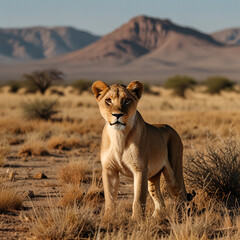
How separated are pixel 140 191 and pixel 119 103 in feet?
3.39

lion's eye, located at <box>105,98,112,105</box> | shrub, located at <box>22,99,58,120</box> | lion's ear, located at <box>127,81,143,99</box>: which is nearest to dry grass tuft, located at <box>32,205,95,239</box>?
lion's eye, located at <box>105,98,112,105</box>

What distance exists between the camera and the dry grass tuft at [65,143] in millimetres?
12773

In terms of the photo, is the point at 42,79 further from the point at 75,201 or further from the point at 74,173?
the point at 75,201

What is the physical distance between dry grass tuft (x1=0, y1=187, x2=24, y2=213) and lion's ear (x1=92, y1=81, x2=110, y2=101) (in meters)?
2.04

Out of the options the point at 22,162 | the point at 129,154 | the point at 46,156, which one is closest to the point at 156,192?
the point at 129,154

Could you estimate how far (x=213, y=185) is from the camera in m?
7.09

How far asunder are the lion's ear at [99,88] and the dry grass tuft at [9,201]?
6.70 feet

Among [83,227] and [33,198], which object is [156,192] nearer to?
[83,227]

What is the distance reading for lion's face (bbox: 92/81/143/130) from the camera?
495 cm

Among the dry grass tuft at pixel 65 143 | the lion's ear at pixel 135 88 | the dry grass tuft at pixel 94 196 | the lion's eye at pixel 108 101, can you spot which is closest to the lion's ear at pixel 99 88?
the lion's eye at pixel 108 101

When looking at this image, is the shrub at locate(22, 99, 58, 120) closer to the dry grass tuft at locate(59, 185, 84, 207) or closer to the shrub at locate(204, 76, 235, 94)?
the dry grass tuft at locate(59, 185, 84, 207)

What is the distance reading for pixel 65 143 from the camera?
13172 mm

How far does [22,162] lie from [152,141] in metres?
5.68

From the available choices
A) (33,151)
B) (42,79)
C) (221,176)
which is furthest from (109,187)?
(42,79)
